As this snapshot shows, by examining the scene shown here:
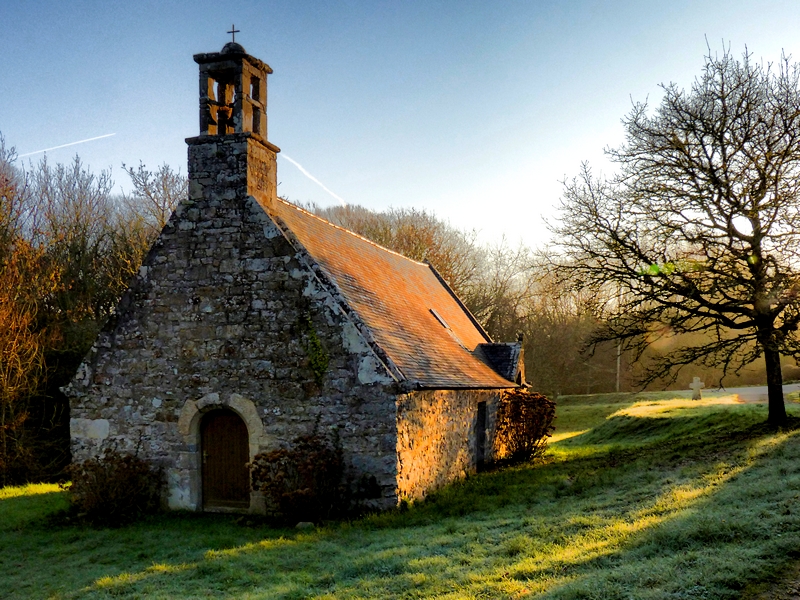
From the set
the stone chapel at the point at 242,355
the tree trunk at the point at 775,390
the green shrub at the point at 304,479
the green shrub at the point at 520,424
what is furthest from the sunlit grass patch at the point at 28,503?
the tree trunk at the point at 775,390

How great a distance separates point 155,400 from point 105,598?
5150 millimetres

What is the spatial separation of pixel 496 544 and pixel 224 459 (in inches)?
229

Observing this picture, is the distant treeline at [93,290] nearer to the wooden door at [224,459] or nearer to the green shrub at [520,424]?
the green shrub at [520,424]

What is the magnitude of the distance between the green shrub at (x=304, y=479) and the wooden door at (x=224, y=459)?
3.50ft

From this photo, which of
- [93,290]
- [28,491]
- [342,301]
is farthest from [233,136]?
[93,290]

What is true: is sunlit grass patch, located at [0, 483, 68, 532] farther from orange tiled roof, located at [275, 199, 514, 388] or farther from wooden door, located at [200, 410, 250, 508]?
orange tiled roof, located at [275, 199, 514, 388]

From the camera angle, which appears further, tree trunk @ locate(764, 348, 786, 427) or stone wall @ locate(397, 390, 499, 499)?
tree trunk @ locate(764, 348, 786, 427)

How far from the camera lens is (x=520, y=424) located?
689 inches

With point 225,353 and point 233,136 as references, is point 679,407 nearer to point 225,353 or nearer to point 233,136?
point 225,353

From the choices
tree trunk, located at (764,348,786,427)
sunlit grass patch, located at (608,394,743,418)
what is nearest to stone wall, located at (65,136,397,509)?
tree trunk, located at (764,348,786,427)

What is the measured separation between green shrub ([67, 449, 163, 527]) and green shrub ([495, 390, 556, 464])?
8.64 meters

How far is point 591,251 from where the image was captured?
1730 centimetres

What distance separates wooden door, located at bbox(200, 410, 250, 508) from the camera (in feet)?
39.8

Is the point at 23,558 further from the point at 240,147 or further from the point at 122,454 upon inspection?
the point at 240,147
